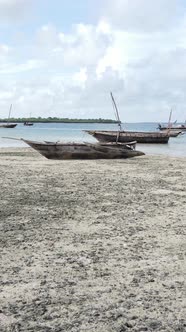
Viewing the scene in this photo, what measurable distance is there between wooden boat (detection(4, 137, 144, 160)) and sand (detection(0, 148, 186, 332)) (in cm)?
1112

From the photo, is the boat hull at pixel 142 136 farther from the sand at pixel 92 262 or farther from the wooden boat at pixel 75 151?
the sand at pixel 92 262

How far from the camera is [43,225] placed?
291 inches

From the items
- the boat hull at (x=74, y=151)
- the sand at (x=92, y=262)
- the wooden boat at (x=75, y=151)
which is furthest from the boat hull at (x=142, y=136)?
the sand at (x=92, y=262)

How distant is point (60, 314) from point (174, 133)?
56.9 meters

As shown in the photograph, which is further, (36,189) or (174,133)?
(174,133)

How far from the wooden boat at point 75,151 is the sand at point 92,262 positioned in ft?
36.5

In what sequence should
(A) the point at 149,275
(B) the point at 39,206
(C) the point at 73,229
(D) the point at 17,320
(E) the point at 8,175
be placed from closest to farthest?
(D) the point at 17,320, (A) the point at 149,275, (C) the point at 73,229, (B) the point at 39,206, (E) the point at 8,175

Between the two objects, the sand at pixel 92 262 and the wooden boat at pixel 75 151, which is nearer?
the sand at pixel 92 262

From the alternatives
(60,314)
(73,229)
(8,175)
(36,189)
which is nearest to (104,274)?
(60,314)

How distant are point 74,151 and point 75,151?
5cm

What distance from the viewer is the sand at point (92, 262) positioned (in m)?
4.03

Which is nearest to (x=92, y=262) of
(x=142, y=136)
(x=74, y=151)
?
(x=74, y=151)

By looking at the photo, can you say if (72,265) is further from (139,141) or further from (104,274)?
(139,141)

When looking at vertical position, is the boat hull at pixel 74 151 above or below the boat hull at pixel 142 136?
below
